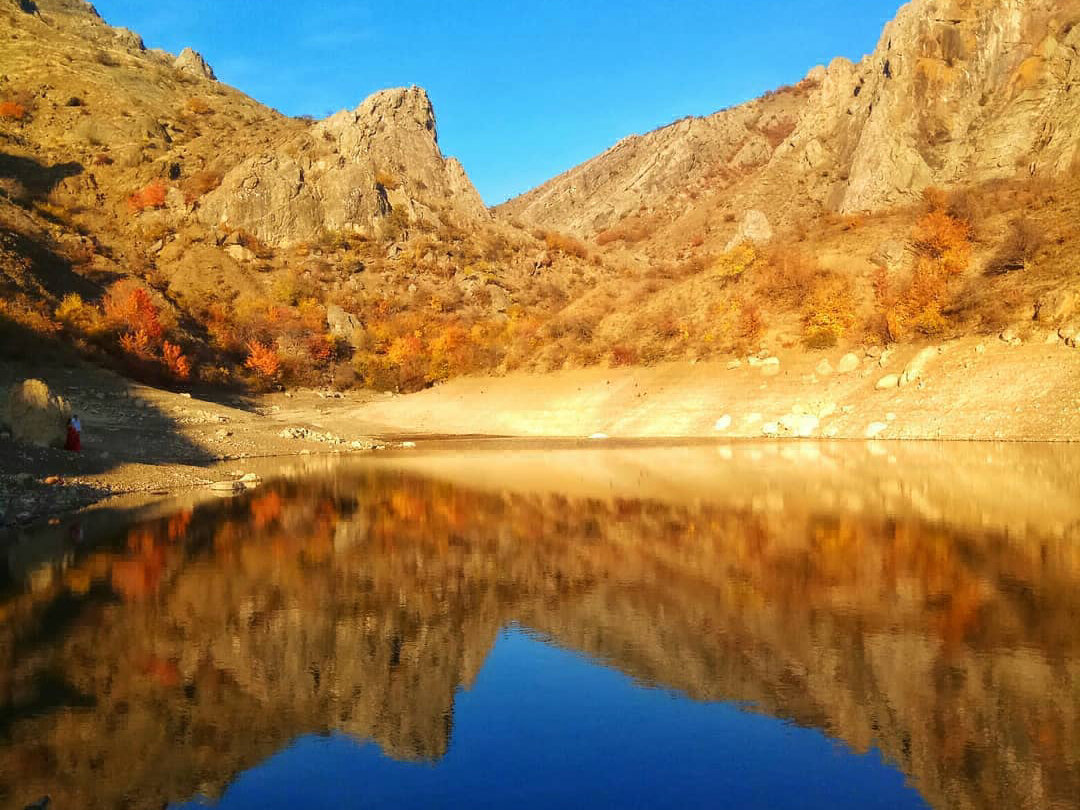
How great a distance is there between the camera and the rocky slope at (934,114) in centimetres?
5484

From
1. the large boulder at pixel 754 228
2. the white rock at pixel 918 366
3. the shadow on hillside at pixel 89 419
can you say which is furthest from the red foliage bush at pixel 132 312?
the large boulder at pixel 754 228

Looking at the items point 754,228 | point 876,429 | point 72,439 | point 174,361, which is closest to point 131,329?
point 174,361

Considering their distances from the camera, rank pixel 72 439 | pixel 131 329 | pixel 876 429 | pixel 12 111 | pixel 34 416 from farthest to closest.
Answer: pixel 12 111 → pixel 131 329 → pixel 876 429 → pixel 72 439 → pixel 34 416

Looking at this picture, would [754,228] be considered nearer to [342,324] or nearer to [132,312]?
[342,324]

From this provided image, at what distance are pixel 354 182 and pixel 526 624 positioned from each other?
74621mm

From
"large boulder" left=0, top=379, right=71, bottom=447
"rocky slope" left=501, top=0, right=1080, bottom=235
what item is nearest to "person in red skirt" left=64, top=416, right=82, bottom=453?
"large boulder" left=0, top=379, right=71, bottom=447

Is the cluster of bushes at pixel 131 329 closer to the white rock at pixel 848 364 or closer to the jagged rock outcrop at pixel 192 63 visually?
the white rock at pixel 848 364

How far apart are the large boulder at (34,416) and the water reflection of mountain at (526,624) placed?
11273 millimetres

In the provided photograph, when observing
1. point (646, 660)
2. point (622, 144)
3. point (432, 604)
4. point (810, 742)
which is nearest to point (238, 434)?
point (432, 604)

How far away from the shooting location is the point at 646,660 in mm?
8773

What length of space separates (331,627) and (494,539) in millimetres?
5761

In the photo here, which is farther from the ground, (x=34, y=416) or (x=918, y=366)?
(x=918, y=366)

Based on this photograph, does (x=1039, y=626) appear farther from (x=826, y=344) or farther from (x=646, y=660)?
(x=826, y=344)

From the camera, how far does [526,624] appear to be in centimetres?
1036
